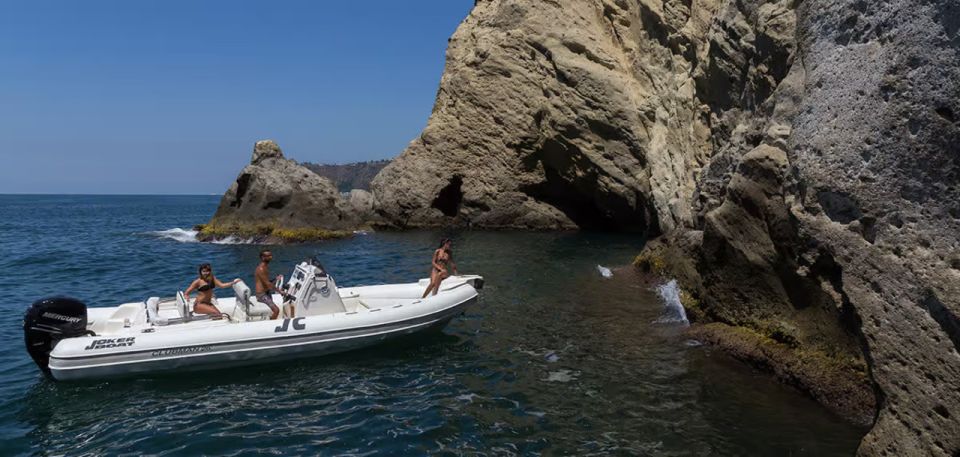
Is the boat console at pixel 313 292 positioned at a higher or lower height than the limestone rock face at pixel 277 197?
lower

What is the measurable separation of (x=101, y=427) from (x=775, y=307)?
989 cm

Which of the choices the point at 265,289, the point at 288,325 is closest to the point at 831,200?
the point at 288,325

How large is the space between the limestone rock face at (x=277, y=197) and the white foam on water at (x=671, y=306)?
22.0m

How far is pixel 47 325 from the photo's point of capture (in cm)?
1039

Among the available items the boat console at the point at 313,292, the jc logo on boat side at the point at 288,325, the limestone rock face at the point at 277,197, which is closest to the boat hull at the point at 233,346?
the jc logo on boat side at the point at 288,325

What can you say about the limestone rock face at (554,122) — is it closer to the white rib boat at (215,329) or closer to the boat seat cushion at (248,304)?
the white rib boat at (215,329)

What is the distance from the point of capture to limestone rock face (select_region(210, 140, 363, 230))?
3416cm

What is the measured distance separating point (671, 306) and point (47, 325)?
12.2m

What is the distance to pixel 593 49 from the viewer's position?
3234cm

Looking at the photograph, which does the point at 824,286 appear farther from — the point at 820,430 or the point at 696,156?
the point at 696,156

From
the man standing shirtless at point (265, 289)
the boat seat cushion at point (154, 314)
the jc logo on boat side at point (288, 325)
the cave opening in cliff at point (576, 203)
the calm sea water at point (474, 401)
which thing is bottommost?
the calm sea water at point (474, 401)

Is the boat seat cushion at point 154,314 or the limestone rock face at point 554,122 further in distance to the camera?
the limestone rock face at point 554,122

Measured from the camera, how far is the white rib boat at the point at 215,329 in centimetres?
1036

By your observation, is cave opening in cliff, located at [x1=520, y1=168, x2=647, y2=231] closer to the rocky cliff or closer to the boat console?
the rocky cliff
